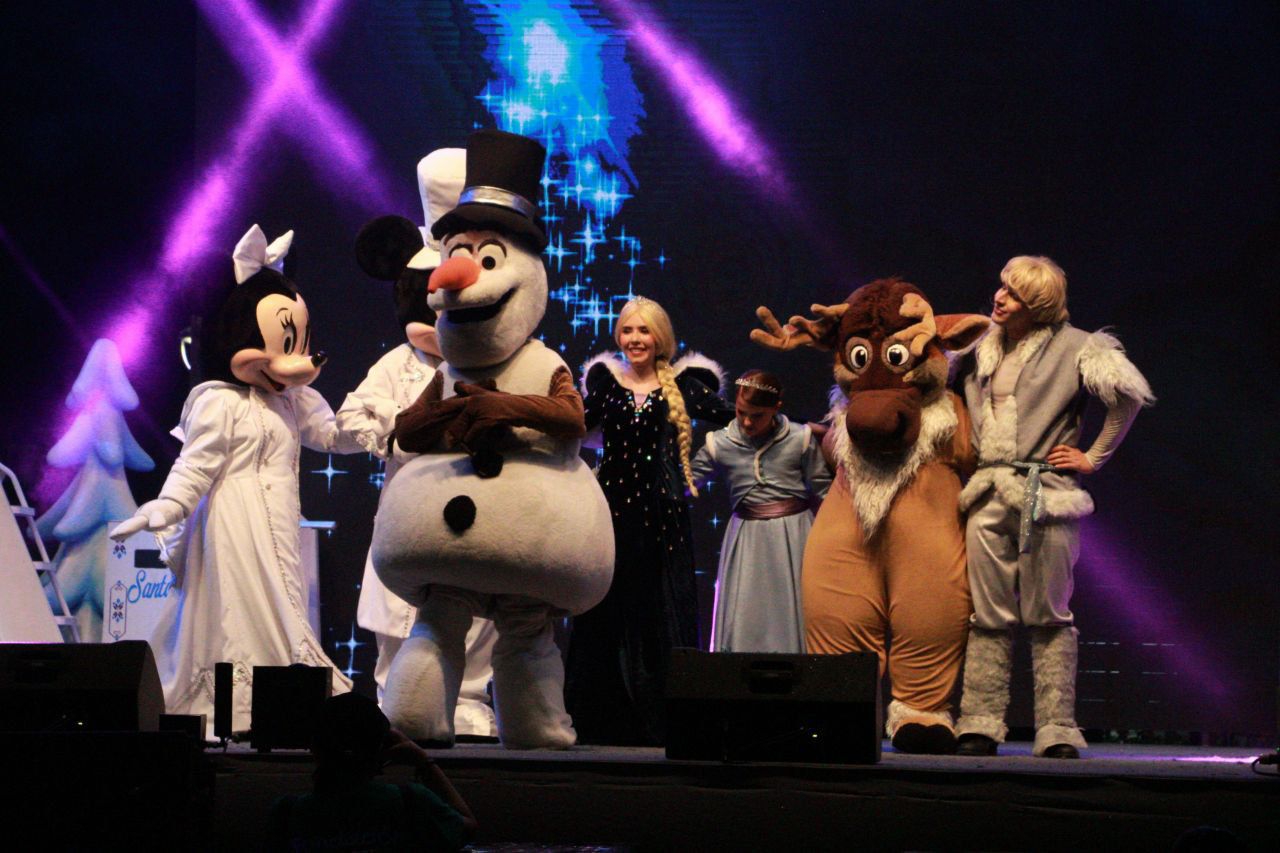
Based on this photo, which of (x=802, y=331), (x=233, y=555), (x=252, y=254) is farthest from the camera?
(x=252, y=254)

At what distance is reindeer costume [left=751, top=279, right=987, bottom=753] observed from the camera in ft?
13.7

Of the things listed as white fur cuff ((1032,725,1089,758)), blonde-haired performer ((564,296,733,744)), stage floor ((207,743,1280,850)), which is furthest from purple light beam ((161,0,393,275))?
white fur cuff ((1032,725,1089,758))

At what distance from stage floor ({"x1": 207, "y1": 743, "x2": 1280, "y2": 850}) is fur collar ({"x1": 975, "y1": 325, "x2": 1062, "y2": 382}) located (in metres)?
1.18

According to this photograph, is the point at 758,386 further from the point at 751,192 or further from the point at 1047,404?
the point at 751,192

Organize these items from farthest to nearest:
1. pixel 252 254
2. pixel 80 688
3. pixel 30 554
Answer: pixel 30 554, pixel 252 254, pixel 80 688

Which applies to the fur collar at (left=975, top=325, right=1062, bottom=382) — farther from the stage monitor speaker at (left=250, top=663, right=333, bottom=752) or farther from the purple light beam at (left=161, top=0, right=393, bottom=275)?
the purple light beam at (left=161, top=0, right=393, bottom=275)

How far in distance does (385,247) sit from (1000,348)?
2052mm

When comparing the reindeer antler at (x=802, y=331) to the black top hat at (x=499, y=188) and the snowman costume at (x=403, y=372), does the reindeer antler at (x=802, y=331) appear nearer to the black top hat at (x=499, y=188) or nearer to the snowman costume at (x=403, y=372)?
the black top hat at (x=499, y=188)

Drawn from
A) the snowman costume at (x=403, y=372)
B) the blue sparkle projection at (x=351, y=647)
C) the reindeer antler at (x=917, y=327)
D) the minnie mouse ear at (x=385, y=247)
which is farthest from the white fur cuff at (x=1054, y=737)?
the blue sparkle projection at (x=351, y=647)

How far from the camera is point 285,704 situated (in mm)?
3760

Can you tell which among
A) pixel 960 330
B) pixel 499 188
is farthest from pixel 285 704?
pixel 960 330

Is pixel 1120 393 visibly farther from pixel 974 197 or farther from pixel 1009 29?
pixel 1009 29

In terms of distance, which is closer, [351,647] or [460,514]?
[460,514]

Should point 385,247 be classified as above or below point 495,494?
above
